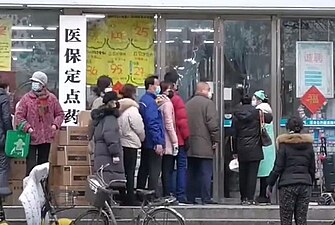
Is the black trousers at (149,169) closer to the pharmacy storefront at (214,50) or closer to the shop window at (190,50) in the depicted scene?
the pharmacy storefront at (214,50)

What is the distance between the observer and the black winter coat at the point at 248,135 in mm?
12992

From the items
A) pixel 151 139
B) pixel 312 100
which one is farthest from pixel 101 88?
pixel 312 100

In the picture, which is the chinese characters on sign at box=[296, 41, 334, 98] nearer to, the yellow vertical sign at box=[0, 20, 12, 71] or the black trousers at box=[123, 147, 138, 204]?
the black trousers at box=[123, 147, 138, 204]

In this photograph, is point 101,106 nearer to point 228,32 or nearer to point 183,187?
point 183,187

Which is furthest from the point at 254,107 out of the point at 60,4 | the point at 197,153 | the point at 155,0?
the point at 60,4

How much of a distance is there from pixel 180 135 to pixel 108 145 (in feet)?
4.87

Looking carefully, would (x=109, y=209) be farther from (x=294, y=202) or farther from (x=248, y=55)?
(x=248, y=55)

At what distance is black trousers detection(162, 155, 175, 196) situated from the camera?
13.0 metres

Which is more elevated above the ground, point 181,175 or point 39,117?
point 39,117

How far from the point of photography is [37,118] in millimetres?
12406

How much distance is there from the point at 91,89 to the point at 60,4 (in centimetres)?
149

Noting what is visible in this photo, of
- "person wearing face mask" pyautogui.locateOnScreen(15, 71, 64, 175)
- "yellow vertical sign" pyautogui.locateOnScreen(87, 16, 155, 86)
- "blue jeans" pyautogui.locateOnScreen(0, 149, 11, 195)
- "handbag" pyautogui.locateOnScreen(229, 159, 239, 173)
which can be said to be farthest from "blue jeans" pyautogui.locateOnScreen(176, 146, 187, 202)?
"blue jeans" pyautogui.locateOnScreen(0, 149, 11, 195)

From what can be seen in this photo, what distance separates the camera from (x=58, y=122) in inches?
493

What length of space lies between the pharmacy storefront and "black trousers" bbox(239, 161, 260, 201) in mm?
907
